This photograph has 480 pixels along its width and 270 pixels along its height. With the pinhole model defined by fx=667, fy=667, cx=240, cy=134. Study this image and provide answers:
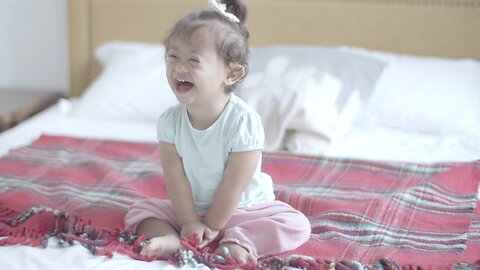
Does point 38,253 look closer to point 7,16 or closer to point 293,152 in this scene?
point 293,152

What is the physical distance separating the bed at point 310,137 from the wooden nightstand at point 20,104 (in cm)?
13

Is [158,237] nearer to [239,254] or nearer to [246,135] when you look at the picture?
[239,254]

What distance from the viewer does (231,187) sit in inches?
53.9

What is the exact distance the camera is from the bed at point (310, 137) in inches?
55.0

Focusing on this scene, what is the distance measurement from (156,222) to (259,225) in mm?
229

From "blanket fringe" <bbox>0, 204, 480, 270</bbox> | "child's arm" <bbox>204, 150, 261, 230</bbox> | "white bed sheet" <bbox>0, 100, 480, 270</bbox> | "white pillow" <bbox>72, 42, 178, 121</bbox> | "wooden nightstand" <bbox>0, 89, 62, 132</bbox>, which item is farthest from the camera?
"wooden nightstand" <bbox>0, 89, 62, 132</bbox>

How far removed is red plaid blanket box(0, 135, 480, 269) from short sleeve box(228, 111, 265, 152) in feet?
0.79

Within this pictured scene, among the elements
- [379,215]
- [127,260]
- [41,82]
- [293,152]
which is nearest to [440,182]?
[379,215]

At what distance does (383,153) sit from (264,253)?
0.86m

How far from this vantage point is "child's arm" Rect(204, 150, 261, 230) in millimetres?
1368

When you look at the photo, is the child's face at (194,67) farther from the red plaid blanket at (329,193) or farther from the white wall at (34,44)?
the white wall at (34,44)

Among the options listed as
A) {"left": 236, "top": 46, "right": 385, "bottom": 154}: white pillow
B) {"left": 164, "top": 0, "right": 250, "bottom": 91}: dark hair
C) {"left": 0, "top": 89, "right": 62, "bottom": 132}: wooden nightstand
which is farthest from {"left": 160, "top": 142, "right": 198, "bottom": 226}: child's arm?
{"left": 0, "top": 89, "right": 62, "bottom": 132}: wooden nightstand

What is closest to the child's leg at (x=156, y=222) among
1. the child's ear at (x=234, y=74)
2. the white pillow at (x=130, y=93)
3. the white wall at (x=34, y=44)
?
the child's ear at (x=234, y=74)

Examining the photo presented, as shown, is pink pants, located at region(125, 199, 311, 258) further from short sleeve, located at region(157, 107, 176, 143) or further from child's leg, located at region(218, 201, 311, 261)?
short sleeve, located at region(157, 107, 176, 143)
